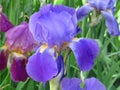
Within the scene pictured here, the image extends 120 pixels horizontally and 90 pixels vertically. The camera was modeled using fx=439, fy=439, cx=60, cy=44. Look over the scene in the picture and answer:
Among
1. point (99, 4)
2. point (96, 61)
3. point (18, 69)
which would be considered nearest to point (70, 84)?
point (18, 69)

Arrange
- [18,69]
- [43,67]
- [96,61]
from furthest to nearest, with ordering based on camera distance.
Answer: [96,61] < [18,69] < [43,67]

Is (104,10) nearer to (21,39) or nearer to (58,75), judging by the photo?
(21,39)

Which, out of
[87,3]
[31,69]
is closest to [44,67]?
[31,69]

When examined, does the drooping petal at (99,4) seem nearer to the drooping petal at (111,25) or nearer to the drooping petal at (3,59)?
the drooping petal at (111,25)

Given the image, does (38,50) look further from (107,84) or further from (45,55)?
(107,84)

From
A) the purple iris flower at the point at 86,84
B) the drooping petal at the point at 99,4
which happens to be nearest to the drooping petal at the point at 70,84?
the purple iris flower at the point at 86,84
